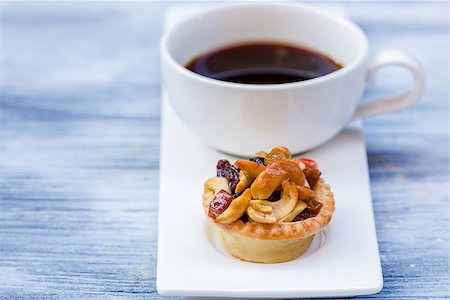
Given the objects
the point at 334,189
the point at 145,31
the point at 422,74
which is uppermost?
the point at 422,74

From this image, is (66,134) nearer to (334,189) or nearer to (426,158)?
(334,189)

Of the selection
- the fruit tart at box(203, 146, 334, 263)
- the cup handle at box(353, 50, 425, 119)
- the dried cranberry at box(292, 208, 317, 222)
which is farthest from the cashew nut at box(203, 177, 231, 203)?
the cup handle at box(353, 50, 425, 119)

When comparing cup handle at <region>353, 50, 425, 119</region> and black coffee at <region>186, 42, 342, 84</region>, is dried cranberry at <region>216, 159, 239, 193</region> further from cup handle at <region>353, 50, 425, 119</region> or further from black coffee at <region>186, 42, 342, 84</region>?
cup handle at <region>353, 50, 425, 119</region>

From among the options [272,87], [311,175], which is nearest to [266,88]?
[272,87]

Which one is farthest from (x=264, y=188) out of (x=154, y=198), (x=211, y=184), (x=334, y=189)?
(x=154, y=198)

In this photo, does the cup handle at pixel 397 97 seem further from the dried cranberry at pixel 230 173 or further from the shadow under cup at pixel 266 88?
the dried cranberry at pixel 230 173

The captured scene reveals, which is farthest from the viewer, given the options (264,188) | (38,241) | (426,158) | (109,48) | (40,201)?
(109,48)

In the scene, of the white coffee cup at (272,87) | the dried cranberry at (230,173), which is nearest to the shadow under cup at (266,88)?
the white coffee cup at (272,87)

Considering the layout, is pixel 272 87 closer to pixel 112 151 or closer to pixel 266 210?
pixel 266 210
